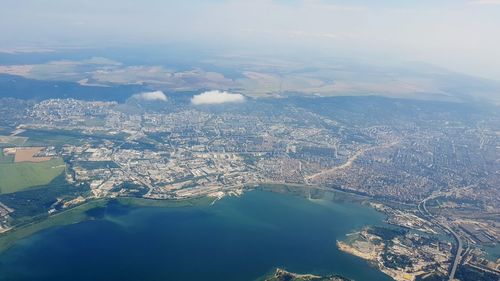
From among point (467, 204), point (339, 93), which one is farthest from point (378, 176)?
point (339, 93)

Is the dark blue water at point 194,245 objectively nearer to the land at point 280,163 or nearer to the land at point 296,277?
the land at point 296,277

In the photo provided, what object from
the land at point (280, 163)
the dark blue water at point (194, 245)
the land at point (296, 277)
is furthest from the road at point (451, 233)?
the land at point (296, 277)

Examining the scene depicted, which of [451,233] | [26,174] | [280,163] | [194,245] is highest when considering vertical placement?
[280,163]

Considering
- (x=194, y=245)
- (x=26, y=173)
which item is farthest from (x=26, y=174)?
(x=194, y=245)

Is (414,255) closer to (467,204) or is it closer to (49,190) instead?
(467,204)

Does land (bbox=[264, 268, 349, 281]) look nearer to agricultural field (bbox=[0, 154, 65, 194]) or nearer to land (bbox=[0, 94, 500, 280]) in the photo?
land (bbox=[0, 94, 500, 280])

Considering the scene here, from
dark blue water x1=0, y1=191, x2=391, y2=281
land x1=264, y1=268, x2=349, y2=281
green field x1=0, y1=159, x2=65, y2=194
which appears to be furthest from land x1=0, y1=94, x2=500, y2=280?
land x1=264, y1=268, x2=349, y2=281

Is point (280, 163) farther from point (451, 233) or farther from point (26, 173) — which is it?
point (26, 173)
